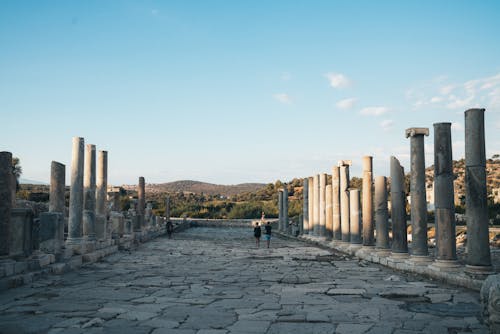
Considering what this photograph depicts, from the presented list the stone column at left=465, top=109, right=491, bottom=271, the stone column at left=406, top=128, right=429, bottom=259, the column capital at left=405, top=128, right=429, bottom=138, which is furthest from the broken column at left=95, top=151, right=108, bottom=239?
the stone column at left=465, top=109, right=491, bottom=271

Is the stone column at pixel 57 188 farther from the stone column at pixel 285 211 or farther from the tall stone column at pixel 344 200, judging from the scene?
the stone column at pixel 285 211

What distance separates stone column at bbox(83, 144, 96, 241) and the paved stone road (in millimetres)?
4421

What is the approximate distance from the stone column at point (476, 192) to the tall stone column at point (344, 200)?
980cm

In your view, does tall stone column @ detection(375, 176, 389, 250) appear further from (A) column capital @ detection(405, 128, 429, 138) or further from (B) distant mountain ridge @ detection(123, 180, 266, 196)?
(B) distant mountain ridge @ detection(123, 180, 266, 196)

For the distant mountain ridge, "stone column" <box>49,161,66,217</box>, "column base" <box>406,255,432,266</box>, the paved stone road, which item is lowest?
the paved stone road

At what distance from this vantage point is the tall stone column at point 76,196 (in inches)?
591

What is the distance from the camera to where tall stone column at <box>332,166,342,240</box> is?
20.8 meters

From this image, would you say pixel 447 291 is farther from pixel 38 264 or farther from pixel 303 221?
pixel 303 221

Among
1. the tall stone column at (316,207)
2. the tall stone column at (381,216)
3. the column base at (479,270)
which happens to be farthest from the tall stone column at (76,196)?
the tall stone column at (316,207)

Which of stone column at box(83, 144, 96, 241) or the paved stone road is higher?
stone column at box(83, 144, 96, 241)

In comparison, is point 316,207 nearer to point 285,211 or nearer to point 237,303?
point 285,211

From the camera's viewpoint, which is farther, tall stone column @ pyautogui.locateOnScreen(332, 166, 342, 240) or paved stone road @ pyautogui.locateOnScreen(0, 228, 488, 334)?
tall stone column @ pyautogui.locateOnScreen(332, 166, 342, 240)

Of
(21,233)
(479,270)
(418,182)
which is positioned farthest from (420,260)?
(21,233)

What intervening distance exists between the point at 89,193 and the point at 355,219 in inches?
379
